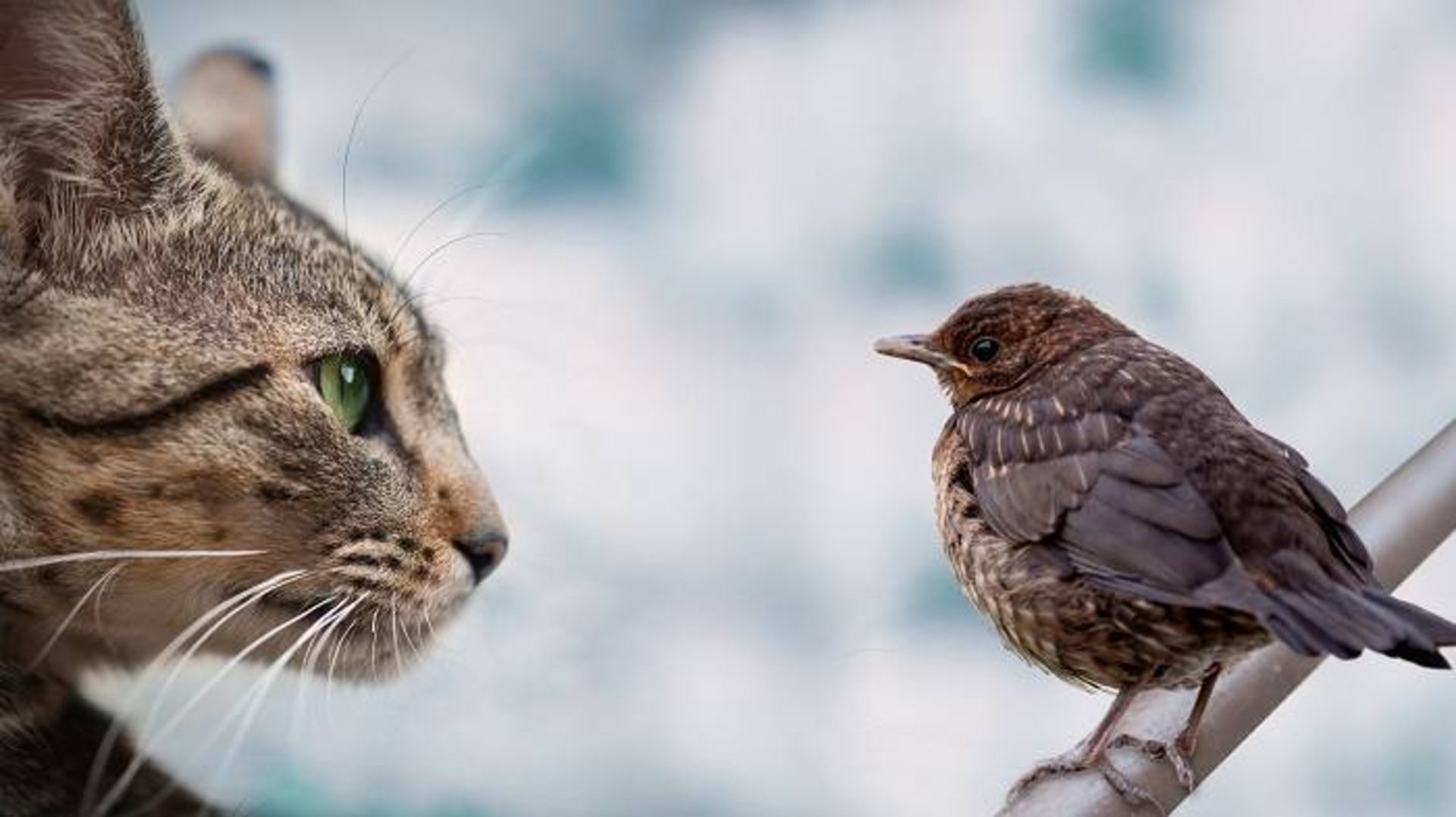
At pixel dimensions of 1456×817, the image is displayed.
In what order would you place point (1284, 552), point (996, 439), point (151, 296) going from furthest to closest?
point (151, 296)
point (996, 439)
point (1284, 552)

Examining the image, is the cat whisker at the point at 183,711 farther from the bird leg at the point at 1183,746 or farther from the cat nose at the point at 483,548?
the bird leg at the point at 1183,746

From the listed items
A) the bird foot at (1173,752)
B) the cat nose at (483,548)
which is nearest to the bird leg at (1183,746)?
the bird foot at (1173,752)

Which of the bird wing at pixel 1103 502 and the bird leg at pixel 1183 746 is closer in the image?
the bird wing at pixel 1103 502

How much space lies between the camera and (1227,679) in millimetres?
886

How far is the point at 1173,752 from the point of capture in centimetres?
88

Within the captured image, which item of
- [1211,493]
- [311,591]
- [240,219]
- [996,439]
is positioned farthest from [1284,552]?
[240,219]

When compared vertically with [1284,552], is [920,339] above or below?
above

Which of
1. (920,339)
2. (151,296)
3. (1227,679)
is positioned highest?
(151,296)

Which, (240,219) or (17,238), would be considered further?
(240,219)

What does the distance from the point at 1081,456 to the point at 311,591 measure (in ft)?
1.45

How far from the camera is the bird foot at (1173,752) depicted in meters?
0.88

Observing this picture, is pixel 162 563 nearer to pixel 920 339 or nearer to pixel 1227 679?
pixel 920 339

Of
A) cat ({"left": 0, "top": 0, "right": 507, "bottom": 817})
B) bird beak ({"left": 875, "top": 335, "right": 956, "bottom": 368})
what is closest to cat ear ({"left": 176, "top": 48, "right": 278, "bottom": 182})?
cat ({"left": 0, "top": 0, "right": 507, "bottom": 817})

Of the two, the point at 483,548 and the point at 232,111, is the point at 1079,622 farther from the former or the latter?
the point at 232,111
